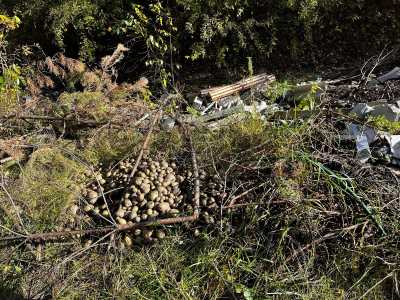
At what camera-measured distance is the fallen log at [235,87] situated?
5242mm

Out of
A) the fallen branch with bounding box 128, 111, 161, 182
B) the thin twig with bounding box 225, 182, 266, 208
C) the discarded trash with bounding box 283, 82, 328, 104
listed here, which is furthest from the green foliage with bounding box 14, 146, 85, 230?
the discarded trash with bounding box 283, 82, 328, 104

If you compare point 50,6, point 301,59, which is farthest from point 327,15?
point 50,6

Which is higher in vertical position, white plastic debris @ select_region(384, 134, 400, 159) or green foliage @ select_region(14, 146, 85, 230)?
green foliage @ select_region(14, 146, 85, 230)

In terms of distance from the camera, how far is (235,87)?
541cm

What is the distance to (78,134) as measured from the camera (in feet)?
13.6

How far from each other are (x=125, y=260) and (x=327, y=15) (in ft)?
14.2

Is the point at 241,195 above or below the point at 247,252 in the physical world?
above

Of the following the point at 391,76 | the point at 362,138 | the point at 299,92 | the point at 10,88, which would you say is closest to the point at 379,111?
the point at 362,138

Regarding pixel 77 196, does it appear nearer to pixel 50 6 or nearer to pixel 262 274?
pixel 262 274

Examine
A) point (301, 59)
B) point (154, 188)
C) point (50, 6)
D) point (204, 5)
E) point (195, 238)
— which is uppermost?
point (50, 6)

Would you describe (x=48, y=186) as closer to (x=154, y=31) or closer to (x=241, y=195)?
(x=241, y=195)

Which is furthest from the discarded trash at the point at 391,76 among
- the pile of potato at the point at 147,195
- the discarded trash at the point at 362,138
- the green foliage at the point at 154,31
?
the pile of potato at the point at 147,195

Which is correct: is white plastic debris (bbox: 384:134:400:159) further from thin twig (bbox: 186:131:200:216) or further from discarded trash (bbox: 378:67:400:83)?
discarded trash (bbox: 378:67:400:83)

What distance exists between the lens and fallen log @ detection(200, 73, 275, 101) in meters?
5.24
